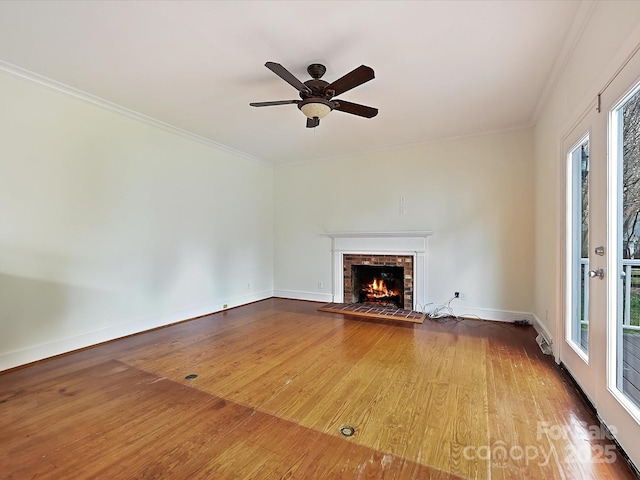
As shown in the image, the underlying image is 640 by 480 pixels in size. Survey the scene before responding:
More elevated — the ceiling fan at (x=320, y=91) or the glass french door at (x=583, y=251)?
the ceiling fan at (x=320, y=91)

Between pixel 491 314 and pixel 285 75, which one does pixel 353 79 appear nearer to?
pixel 285 75

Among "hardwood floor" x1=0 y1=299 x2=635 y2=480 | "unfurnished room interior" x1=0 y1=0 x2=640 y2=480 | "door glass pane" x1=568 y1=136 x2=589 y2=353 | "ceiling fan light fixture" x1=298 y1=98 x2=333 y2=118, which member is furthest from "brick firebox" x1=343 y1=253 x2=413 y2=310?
"ceiling fan light fixture" x1=298 y1=98 x2=333 y2=118

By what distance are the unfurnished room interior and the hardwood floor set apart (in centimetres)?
2

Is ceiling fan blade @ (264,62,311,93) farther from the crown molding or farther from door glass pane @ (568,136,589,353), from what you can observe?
the crown molding

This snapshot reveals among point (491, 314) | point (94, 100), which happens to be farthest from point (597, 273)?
point (94, 100)

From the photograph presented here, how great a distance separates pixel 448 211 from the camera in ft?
14.6

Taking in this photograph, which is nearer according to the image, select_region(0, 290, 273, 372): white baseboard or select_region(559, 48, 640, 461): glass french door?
select_region(559, 48, 640, 461): glass french door

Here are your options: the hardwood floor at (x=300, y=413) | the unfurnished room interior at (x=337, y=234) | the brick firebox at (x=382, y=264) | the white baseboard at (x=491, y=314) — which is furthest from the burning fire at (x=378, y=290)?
the hardwood floor at (x=300, y=413)

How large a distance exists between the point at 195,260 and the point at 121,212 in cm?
120

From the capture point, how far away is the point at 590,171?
197cm

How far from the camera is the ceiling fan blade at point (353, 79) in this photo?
7.14 feet

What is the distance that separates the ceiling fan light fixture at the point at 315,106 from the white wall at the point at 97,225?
2304mm

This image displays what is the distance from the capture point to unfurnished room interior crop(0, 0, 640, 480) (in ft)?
5.35

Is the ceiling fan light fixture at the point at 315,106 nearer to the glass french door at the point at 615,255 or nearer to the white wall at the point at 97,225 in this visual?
the glass french door at the point at 615,255
